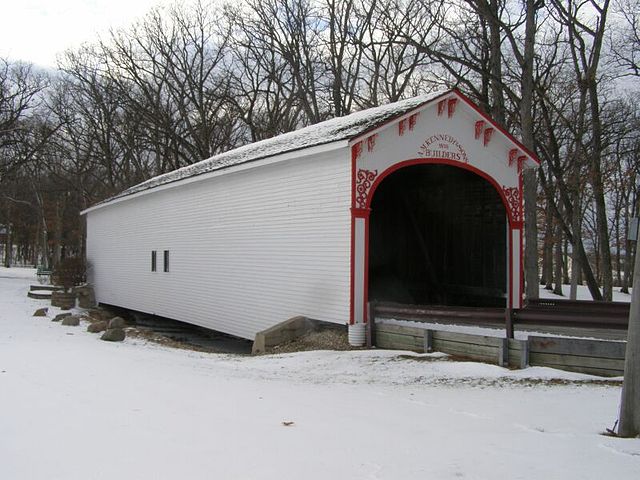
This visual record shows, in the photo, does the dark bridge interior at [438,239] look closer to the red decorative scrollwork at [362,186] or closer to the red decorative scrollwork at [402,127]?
the red decorative scrollwork at [402,127]

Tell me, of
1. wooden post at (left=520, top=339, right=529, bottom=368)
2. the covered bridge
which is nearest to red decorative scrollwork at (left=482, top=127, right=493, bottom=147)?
the covered bridge

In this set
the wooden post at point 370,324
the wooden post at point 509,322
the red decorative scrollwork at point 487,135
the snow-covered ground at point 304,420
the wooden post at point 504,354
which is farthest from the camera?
the red decorative scrollwork at point 487,135

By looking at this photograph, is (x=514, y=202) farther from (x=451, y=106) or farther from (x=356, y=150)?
(x=356, y=150)

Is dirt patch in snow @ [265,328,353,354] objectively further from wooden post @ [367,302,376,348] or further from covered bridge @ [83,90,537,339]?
wooden post @ [367,302,376,348]

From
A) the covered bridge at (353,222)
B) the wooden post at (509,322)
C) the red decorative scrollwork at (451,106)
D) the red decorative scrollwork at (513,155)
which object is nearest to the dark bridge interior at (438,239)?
the covered bridge at (353,222)

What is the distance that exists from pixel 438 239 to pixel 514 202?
2.53 meters

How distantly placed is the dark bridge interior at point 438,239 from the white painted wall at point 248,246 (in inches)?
124

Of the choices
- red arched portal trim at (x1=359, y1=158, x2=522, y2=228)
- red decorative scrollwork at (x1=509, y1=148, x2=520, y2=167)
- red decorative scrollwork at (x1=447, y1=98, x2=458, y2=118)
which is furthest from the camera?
red decorative scrollwork at (x1=509, y1=148, x2=520, y2=167)

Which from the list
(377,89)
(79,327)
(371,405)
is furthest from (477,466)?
(377,89)

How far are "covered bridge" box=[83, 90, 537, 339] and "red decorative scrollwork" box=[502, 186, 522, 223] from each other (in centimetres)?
2

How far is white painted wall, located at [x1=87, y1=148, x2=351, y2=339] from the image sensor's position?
11461mm

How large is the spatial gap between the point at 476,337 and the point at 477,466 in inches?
184

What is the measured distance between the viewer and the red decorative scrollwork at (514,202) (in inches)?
502

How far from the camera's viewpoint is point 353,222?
10867mm
